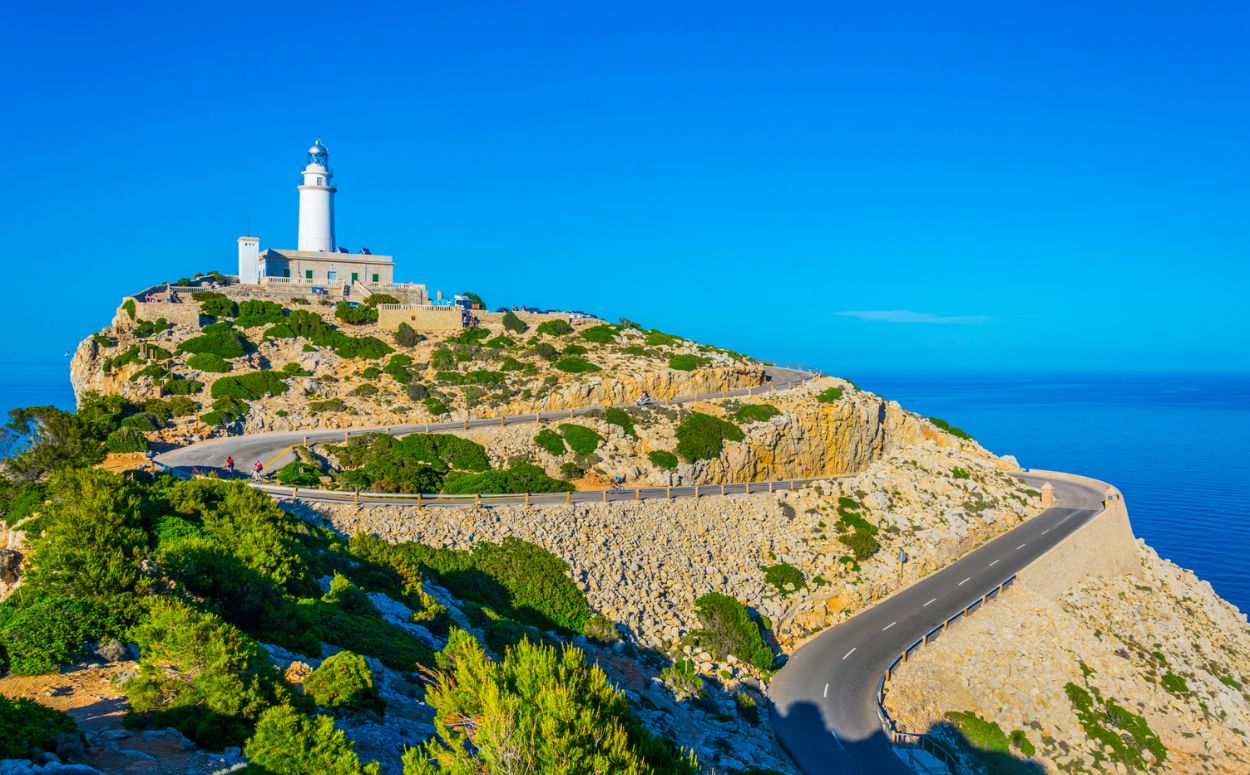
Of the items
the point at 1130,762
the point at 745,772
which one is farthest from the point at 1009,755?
the point at 745,772

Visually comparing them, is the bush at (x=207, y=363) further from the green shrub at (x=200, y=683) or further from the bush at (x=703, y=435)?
the green shrub at (x=200, y=683)

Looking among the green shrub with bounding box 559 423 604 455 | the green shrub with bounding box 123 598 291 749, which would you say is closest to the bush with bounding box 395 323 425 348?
the green shrub with bounding box 559 423 604 455

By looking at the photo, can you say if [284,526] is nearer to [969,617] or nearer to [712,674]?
[712,674]

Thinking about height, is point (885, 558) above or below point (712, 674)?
above

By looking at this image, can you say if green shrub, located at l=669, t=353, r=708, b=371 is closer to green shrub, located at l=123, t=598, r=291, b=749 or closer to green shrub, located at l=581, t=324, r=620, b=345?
green shrub, located at l=581, t=324, r=620, b=345

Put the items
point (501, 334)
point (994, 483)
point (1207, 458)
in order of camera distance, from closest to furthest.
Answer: point (994, 483), point (501, 334), point (1207, 458)

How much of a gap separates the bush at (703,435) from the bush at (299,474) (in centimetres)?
1700

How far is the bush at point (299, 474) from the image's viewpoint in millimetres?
30688

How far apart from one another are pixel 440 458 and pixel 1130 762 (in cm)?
2769

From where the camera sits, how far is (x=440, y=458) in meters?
35.9

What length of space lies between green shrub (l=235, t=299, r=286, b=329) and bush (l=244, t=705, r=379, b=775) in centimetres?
4288

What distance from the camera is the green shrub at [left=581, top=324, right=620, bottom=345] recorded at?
2135 inches

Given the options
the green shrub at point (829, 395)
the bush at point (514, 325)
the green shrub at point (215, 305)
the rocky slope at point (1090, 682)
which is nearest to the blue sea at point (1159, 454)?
the rocky slope at point (1090, 682)

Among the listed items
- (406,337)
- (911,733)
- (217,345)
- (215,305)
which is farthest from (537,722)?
(215,305)
